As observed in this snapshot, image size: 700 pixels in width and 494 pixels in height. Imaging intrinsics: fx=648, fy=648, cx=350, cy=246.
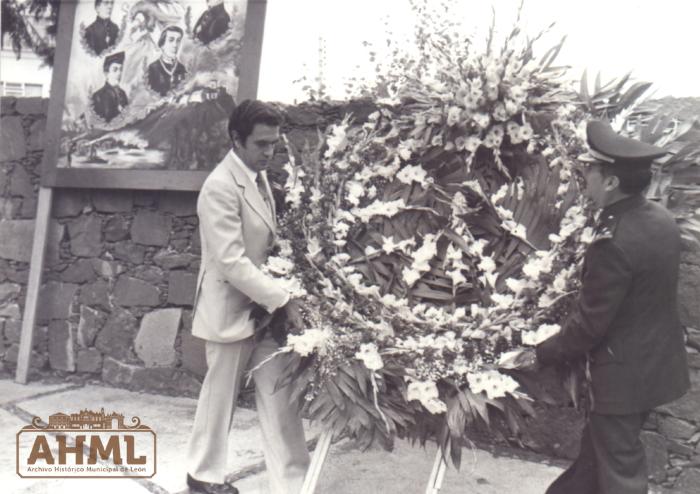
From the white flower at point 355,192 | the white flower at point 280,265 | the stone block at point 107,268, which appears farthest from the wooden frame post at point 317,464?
the stone block at point 107,268

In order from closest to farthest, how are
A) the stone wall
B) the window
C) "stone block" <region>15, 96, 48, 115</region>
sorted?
the stone wall
"stone block" <region>15, 96, 48, 115</region>
the window

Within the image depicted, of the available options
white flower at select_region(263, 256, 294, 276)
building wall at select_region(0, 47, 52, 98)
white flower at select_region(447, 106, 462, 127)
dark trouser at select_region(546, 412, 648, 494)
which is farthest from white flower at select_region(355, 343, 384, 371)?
building wall at select_region(0, 47, 52, 98)

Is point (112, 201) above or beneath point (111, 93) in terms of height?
beneath

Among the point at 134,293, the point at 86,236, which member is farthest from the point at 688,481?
the point at 86,236

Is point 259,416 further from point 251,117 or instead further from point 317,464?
point 251,117

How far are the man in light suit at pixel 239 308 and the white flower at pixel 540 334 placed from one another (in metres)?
0.95

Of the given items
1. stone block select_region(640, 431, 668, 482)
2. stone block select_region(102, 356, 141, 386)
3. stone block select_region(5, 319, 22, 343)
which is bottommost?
stone block select_region(102, 356, 141, 386)

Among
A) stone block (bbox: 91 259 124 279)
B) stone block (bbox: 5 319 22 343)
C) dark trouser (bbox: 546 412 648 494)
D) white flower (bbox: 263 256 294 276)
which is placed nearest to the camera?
dark trouser (bbox: 546 412 648 494)

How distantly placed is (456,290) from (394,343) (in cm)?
34

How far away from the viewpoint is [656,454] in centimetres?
325

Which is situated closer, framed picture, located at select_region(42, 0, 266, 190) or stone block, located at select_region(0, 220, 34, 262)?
framed picture, located at select_region(42, 0, 266, 190)

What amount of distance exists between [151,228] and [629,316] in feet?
11.4

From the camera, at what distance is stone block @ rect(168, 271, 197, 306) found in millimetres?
4590

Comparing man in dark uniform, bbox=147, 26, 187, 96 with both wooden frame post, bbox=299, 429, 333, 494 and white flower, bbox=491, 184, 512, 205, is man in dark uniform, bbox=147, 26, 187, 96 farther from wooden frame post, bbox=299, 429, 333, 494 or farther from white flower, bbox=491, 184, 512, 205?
wooden frame post, bbox=299, 429, 333, 494
